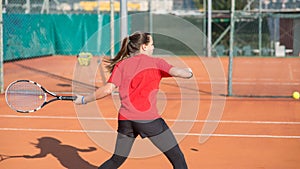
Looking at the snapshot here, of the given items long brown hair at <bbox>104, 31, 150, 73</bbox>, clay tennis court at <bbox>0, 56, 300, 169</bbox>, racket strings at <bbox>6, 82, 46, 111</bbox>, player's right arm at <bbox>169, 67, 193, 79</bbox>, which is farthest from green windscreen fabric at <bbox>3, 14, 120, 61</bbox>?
player's right arm at <bbox>169, 67, 193, 79</bbox>

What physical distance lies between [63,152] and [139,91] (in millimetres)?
3084

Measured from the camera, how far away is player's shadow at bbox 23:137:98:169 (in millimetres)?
7715

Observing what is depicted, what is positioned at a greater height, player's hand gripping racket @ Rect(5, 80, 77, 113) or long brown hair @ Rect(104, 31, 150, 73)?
long brown hair @ Rect(104, 31, 150, 73)

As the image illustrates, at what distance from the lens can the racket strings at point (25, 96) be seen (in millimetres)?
7266

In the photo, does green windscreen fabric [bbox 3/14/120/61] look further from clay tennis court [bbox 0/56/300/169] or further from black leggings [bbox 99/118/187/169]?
black leggings [bbox 99/118/187/169]

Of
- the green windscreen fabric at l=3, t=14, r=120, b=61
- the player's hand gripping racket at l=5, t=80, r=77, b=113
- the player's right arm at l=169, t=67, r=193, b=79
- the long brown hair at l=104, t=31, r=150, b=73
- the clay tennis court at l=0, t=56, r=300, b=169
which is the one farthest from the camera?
the green windscreen fabric at l=3, t=14, r=120, b=61

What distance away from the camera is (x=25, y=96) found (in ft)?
25.6

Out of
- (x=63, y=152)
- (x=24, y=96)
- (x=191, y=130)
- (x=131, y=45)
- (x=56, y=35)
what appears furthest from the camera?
(x=56, y=35)

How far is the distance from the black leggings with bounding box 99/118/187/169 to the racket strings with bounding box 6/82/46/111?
5.42 feet

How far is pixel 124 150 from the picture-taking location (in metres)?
5.86

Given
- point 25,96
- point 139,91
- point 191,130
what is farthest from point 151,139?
point 191,130

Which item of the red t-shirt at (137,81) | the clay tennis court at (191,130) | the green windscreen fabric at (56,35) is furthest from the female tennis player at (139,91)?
the green windscreen fabric at (56,35)

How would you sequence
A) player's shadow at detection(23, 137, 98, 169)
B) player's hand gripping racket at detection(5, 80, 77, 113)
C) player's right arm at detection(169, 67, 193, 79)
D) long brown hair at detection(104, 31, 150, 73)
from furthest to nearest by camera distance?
player's shadow at detection(23, 137, 98, 169) → player's hand gripping racket at detection(5, 80, 77, 113) → long brown hair at detection(104, 31, 150, 73) → player's right arm at detection(169, 67, 193, 79)

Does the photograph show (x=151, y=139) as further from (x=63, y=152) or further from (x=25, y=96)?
(x=63, y=152)
